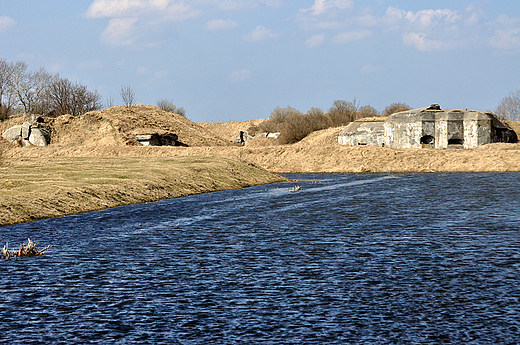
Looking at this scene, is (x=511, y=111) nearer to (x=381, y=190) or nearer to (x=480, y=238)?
(x=381, y=190)

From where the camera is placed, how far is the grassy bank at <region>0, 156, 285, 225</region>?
24.3 m

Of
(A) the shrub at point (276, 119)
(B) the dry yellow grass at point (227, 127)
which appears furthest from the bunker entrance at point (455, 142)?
(B) the dry yellow grass at point (227, 127)

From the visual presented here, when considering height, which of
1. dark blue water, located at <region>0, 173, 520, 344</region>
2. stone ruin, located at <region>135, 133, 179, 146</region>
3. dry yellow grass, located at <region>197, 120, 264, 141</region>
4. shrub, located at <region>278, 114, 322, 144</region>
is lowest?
dark blue water, located at <region>0, 173, 520, 344</region>

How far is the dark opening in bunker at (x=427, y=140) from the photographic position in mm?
71688

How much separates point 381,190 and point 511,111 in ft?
427

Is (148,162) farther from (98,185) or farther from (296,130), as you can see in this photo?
(296,130)

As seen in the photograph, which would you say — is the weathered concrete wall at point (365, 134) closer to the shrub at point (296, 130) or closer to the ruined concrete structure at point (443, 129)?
the ruined concrete structure at point (443, 129)

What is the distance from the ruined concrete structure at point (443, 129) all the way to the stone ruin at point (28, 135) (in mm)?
46968

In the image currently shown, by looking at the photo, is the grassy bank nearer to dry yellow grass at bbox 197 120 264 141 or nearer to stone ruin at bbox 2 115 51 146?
stone ruin at bbox 2 115 51 146

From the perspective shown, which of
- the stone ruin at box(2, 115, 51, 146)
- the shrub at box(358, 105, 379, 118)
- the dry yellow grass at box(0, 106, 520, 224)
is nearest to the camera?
the dry yellow grass at box(0, 106, 520, 224)

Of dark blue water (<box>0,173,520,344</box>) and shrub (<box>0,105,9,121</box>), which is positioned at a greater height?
shrub (<box>0,105,9,121</box>)

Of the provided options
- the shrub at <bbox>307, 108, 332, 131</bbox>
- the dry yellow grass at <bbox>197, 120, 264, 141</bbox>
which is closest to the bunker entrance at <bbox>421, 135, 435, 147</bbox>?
the shrub at <bbox>307, 108, 332, 131</bbox>

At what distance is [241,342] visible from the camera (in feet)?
28.5

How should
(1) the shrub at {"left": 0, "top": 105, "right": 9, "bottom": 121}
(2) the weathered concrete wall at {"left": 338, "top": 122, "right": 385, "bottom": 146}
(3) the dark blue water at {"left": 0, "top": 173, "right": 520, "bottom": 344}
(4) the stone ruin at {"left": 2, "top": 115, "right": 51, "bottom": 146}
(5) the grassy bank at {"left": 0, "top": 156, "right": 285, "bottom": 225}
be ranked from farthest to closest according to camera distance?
(1) the shrub at {"left": 0, "top": 105, "right": 9, "bottom": 121}
(2) the weathered concrete wall at {"left": 338, "top": 122, "right": 385, "bottom": 146}
(4) the stone ruin at {"left": 2, "top": 115, "right": 51, "bottom": 146}
(5) the grassy bank at {"left": 0, "top": 156, "right": 285, "bottom": 225}
(3) the dark blue water at {"left": 0, "top": 173, "right": 520, "bottom": 344}
